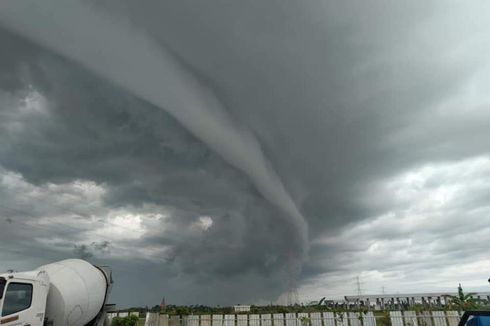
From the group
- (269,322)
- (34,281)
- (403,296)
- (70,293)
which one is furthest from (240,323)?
(403,296)

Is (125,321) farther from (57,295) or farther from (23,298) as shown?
(23,298)

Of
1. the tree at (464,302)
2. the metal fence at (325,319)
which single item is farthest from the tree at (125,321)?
the tree at (464,302)

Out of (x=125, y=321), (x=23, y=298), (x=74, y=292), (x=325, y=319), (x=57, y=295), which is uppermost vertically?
(x=74, y=292)

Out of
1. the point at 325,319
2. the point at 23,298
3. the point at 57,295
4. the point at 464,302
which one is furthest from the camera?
the point at 464,302

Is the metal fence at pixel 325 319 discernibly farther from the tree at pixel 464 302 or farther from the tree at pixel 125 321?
the tree at pixel 464 302

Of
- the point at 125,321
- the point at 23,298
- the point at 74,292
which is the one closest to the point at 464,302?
the point at 125,321

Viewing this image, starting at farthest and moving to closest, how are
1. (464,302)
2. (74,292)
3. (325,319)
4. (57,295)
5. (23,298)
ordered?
(464,302)
(325,319)
(74,292)
(57,295)
(23,298)

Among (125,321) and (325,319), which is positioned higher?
(125,321)
